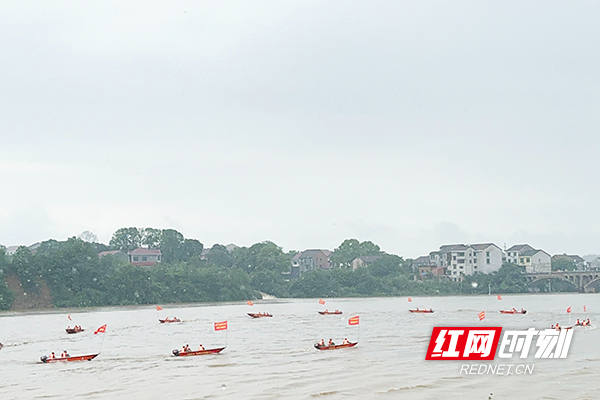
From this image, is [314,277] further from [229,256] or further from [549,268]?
[549,268]

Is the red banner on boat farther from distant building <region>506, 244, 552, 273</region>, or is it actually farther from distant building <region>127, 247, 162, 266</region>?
distant building <region>506, 244, 552, 273</region>

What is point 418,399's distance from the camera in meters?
33.6

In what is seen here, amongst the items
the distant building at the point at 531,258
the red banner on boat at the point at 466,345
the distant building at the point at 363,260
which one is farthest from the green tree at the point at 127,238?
the red banner on boat at the point at 466,345

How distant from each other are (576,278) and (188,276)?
84612 millimetres

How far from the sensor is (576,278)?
16275 cm

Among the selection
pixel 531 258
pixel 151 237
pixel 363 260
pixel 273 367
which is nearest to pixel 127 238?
pixel 151 237

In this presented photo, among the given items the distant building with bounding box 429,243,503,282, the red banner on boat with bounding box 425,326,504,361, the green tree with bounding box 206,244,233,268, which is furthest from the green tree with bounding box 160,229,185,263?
the red banner on boat with bounding box 425,326,504,361

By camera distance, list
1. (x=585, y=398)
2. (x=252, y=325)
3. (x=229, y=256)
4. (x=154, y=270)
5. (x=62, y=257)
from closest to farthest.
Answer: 1. (x=585, y=398)
2. (x=252, y=325)
3. (x=62, y=257)
4. (x=154, y=270)
5. (x=229, y=256)

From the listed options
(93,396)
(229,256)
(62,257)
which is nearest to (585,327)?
(93,396)

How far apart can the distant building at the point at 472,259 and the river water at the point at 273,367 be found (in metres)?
89.2

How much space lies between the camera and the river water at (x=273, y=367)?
117 ft

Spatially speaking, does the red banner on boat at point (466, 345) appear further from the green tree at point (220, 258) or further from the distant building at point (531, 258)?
the distant building at point (531, 258)

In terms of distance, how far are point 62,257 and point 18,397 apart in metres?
83.9

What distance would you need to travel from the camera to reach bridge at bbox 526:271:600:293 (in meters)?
160
